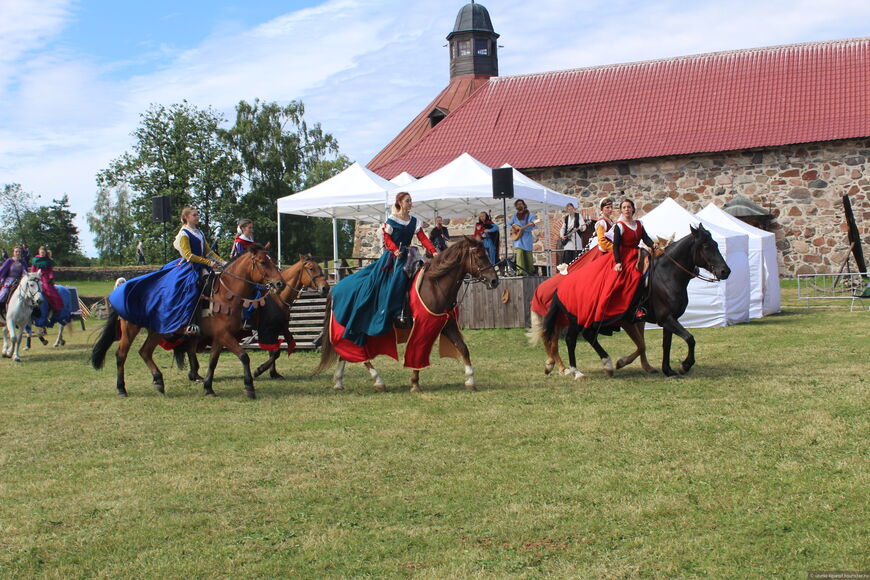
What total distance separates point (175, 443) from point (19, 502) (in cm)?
191

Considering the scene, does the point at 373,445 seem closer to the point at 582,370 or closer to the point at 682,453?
the point at 682,453

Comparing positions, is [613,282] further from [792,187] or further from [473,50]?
[473,50]

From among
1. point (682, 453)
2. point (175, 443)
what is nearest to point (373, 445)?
point (175, 443)

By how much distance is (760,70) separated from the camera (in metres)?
32.1

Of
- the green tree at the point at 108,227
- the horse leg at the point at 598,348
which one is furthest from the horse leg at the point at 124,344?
the green tree at the point at 108,227

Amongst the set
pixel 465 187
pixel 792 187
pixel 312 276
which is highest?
pixel 792 187

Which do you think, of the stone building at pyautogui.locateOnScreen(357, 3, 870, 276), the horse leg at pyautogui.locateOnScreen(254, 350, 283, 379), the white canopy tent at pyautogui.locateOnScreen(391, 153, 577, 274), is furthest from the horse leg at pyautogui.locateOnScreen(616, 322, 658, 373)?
the stone building at pyautogui.locateOnScreen(357, 3, 870, 276)

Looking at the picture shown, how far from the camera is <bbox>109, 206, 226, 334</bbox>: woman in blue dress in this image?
10.7m

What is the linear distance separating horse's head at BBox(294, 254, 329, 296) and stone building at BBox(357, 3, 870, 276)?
20466mm

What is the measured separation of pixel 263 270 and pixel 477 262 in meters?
2.51

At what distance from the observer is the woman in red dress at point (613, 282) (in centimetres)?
1079

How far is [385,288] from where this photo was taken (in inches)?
418

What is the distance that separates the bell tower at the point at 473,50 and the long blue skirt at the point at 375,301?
34.3 m

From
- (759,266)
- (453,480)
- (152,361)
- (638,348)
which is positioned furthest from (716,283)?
(453,480)
